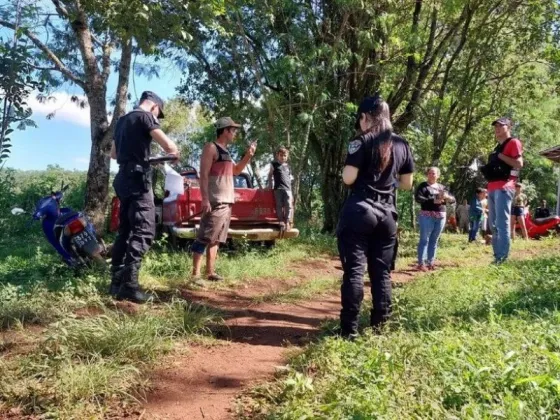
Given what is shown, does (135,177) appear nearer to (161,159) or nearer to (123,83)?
(161,159)

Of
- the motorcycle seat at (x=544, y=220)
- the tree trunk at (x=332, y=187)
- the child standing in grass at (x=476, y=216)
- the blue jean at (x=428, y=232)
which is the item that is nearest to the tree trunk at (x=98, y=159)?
the blue jean at (x=428, y=232)

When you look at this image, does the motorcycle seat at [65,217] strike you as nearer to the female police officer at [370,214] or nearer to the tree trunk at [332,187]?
the female police officer at [370,214]

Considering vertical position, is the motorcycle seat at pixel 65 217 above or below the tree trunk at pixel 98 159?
below

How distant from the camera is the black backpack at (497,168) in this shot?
6707mm

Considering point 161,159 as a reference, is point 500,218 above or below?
below

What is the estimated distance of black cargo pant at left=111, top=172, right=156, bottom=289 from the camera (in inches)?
194

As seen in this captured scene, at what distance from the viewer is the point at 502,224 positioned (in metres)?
6.86

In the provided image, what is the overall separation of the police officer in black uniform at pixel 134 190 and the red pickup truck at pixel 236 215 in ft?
8.80

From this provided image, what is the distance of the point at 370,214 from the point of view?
12.9ft

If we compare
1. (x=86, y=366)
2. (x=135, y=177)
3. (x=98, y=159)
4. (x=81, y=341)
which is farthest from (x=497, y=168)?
(x=98, y=159)

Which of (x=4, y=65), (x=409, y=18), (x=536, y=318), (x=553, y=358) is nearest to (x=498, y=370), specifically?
(x=553, y=358)

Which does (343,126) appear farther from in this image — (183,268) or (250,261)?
(183,268)

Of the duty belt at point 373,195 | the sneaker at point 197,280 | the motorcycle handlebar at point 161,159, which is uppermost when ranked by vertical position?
the motorcycle handlebar at point 161,159

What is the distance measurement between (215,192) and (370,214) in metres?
2.77
